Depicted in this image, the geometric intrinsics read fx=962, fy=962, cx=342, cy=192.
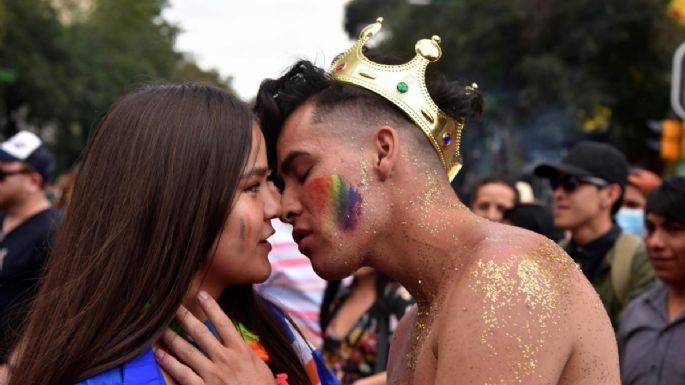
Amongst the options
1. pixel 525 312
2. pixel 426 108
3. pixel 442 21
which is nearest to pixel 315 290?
pixel 426 108

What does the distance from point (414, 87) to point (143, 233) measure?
33.4 inches

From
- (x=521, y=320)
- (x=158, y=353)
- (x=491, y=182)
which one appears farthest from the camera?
(x=491, y=182)

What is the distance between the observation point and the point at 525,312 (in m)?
2.14

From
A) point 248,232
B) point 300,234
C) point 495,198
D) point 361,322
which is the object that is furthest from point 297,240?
point 495,198

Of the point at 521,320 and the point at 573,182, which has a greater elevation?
the point at 521,320

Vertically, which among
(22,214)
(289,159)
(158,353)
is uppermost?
(289,159)

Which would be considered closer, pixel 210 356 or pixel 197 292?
pixel 210 356

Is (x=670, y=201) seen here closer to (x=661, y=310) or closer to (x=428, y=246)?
(x=661, y=310)

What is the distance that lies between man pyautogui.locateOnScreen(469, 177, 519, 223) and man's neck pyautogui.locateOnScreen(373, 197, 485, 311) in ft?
13.1

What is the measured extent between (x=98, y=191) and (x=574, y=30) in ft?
119

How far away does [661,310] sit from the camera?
15.4 feet

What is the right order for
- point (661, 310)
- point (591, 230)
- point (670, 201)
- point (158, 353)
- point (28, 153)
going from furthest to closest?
point (28, 153), point (591, 230), point (670, 201), point (661, 310), point (158, 353)

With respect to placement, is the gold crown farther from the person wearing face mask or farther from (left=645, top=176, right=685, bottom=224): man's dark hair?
the person wearing face mask

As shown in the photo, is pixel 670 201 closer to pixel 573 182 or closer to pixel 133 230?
pixel 573 182
